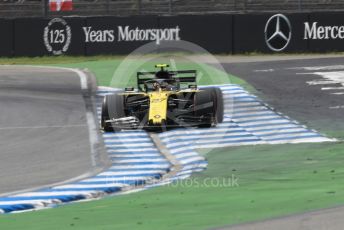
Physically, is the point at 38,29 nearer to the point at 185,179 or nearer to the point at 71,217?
the point at 185,179

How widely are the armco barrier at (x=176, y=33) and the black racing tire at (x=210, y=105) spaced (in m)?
16.2

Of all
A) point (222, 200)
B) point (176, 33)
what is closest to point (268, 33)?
point (176, 33)

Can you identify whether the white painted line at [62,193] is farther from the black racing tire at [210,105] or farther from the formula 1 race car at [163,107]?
the black racing tire at [210,105]

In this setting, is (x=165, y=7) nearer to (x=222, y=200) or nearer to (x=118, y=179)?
(x=118, y=179)

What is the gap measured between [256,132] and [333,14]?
56.3 feet

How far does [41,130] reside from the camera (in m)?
17.6

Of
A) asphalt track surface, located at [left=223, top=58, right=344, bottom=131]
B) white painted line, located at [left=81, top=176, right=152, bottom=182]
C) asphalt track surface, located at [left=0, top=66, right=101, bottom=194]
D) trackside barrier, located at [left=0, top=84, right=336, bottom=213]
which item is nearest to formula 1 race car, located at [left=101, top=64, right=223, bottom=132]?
trackside barrier, located at [left=0, top=84, right=336, bottom=213]

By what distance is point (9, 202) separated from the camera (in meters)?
10.5

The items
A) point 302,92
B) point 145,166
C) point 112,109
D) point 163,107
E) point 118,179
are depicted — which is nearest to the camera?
point 118,179

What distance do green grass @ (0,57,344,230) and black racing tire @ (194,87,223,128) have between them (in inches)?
130

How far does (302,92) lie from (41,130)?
7.79 m

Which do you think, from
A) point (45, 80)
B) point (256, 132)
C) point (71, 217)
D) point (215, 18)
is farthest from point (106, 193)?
point (215, 18)

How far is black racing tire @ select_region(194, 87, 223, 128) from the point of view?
55.3 ft

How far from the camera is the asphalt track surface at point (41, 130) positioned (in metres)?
13.0
